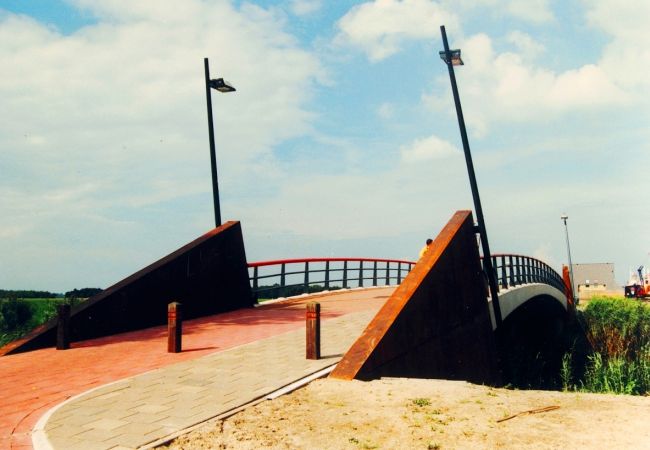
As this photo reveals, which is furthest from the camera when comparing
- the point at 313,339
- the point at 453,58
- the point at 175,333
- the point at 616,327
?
the point at 616,327

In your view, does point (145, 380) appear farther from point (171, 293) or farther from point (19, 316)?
point (19, 316)

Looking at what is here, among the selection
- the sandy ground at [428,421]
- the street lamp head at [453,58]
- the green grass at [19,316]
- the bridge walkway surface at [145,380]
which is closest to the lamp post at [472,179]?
the street lamp head at [453,58]

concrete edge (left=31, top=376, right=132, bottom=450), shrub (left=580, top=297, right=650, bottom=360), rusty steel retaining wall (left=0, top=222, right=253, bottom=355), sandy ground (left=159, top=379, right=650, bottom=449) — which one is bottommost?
shrub (left=580, top=297, right=650, bottom=360)

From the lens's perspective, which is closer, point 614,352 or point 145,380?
point 145,380

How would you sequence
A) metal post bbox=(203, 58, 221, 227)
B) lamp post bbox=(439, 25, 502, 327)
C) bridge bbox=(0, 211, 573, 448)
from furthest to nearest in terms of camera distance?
1. metal post bbox=(203, 58, 221, 227)
2. lamp post bbox=(439, 25, 502, 327)
3. bridge bbox=(0, 211, 573, 448)

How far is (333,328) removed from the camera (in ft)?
29.2

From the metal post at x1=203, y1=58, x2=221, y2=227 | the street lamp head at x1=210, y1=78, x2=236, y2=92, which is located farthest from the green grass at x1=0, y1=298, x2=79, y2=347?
the street lamp head at x1=210, y1=78, x2=236, y2=92

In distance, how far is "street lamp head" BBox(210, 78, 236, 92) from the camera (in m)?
13.9

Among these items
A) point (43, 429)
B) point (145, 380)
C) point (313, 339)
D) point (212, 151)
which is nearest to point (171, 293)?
point (212, 151)

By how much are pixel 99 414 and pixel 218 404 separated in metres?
1.10

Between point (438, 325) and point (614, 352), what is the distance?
1716 cm

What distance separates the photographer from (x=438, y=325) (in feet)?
28.0

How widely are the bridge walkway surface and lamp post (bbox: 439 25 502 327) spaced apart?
504 cm

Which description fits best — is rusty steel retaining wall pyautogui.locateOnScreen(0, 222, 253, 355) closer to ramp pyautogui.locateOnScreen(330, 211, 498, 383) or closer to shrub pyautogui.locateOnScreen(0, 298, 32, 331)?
ramp pyautogui.locateOnScreen(330, 211, 498, 383)
